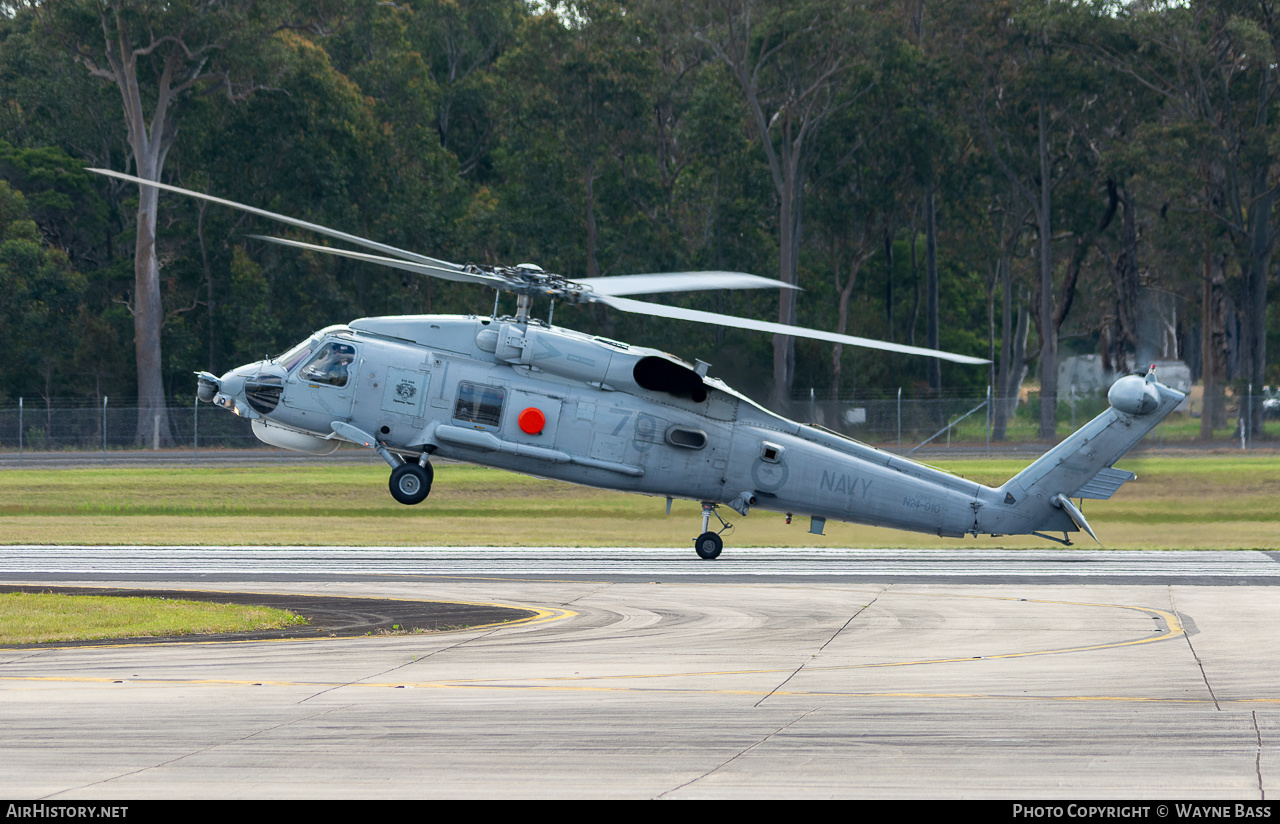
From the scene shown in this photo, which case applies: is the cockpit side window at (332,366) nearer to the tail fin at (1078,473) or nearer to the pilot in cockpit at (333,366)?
the pilot in cockpit at (333,366)

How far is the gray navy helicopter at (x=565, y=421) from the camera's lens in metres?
21.2

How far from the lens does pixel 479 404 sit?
69.6 ft

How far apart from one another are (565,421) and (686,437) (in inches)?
77.0

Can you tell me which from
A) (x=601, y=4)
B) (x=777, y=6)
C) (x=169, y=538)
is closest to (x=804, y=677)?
(x=169, y=538)

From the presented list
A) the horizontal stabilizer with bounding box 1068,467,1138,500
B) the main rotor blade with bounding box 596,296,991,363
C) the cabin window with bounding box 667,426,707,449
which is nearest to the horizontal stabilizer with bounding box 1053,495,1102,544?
the horizontal stabilizer with bounding box 1068,467,1138,500

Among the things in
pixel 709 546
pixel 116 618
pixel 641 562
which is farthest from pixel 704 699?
pixel 641 562

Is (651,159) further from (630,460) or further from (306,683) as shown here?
(306,683)

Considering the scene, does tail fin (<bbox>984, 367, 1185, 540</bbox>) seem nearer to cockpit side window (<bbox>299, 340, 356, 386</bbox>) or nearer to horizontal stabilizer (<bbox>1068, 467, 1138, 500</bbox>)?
horizontal stabilizer (<bbox>1068, 467, 1138, 500</bbox>)

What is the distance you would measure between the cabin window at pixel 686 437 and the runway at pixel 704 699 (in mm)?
2453

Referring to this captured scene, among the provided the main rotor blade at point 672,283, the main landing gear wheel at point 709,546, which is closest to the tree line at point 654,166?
the main landing gear wheel at point 709,546

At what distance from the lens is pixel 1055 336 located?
71750 mm

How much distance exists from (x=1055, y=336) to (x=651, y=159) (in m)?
24.3

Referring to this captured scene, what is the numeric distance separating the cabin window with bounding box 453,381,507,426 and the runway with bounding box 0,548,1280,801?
114 inches
